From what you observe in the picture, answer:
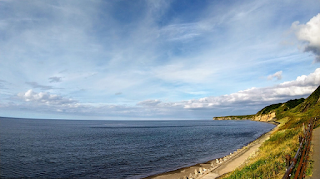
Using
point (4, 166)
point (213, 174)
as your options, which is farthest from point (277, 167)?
point (4, 166)

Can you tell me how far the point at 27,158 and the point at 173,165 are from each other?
1124 inches

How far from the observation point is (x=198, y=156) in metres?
38.6

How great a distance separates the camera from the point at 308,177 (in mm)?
10797

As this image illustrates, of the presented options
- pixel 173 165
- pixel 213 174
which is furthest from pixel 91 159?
pixel 213 174

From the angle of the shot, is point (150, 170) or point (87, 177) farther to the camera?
point (150, 170)

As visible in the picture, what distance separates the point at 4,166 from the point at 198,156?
34.7 m

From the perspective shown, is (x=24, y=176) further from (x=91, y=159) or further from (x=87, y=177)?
(x=91, y=159)

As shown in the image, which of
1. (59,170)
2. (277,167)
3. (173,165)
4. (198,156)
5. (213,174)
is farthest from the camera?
(198,156)

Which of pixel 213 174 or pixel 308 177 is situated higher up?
pixel 308 177

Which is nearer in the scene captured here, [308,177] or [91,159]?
[308,177]

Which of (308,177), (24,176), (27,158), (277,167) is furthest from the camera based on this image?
(27,158)

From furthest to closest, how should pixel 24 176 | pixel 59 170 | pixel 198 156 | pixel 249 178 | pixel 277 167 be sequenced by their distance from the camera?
pixel 198 156 → pixel 59 170 → pixel 24 176 → pixel 277 167 → pixel 249 178

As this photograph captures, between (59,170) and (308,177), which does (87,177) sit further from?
(308,177)

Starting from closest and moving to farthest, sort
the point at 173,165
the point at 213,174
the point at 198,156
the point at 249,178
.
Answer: the point at 249,178
the point at 213,174
the point at 173,165
the point at 198,156
